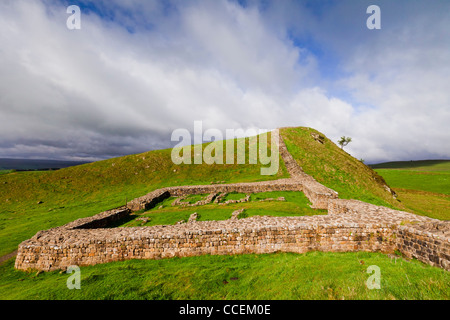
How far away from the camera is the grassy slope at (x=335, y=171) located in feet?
81.3

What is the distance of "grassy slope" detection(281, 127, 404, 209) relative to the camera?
24.8 m

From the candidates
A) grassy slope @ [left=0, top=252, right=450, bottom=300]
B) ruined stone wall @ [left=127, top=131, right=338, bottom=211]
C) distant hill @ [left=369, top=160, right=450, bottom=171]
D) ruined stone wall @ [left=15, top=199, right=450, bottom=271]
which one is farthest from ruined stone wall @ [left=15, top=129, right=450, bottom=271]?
distant hill @ [left=369, top=160, right=450, bottom=171]

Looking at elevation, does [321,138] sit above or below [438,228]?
above

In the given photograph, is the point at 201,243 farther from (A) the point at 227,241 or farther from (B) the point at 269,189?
(B) the point at 269,189

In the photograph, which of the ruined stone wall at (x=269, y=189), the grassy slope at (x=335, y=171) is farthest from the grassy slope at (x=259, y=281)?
the grassy slope at (x=335, y=171)

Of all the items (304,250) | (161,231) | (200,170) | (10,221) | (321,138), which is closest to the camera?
(304,250)

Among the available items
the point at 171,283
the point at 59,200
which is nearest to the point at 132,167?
the point at 59,200

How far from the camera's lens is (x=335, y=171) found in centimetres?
3098

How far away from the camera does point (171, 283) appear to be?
23.0 feet

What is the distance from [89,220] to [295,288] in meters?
17.9

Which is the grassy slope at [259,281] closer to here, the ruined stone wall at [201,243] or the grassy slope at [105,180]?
the ruined stone wall at [201,243]

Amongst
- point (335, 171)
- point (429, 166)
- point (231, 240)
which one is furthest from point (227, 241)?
point (429, 166)

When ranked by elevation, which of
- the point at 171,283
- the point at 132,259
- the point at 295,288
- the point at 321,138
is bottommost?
the point at 132,259

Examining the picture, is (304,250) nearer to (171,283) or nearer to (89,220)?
(171,283)
